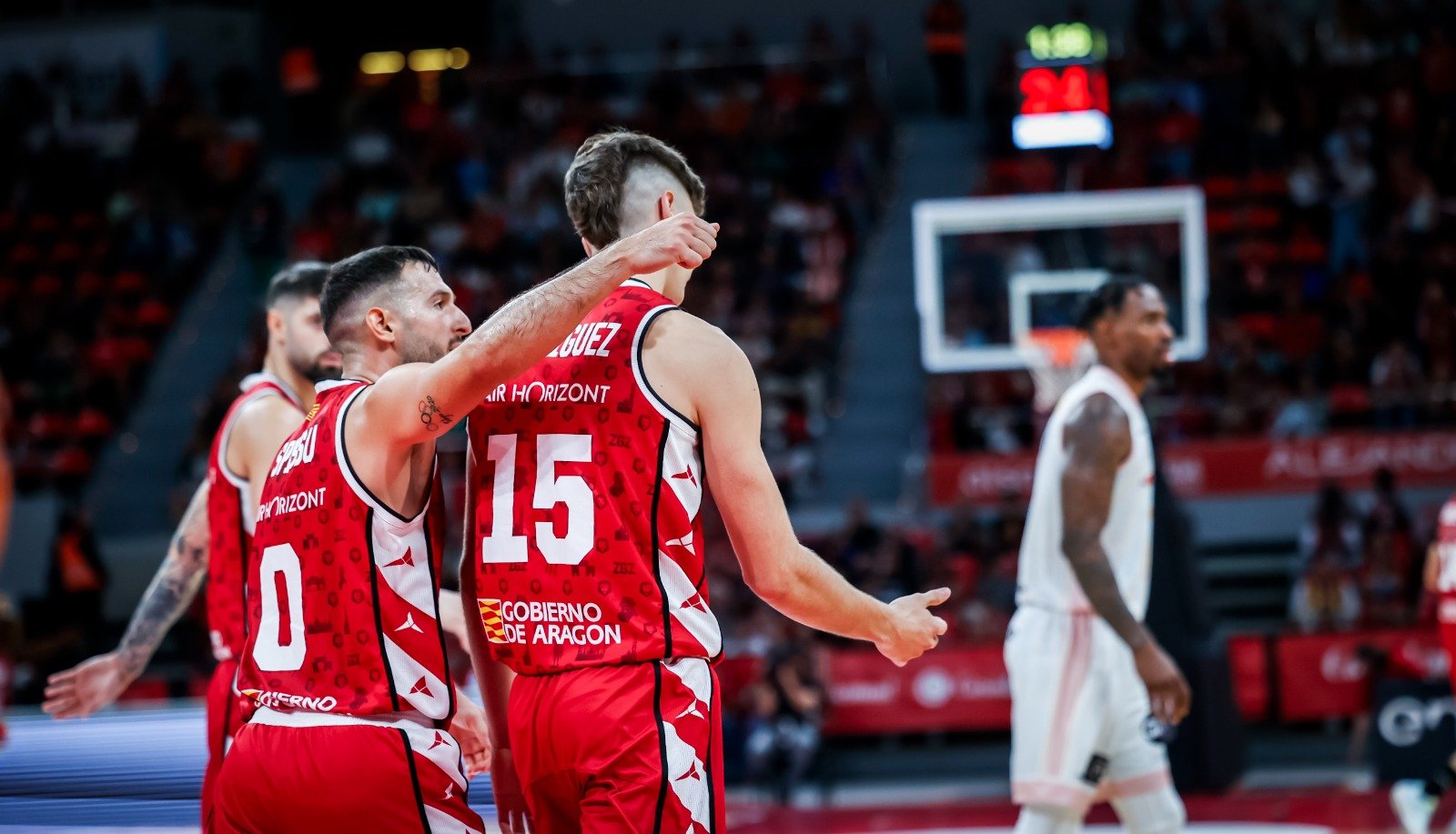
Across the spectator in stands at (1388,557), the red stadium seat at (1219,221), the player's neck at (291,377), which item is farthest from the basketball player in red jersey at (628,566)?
the red stadium seat at (1219,221)

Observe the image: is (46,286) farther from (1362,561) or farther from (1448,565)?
(1448,565)

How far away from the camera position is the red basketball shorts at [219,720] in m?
4.49

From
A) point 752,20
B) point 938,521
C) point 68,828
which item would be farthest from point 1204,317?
point 68,828

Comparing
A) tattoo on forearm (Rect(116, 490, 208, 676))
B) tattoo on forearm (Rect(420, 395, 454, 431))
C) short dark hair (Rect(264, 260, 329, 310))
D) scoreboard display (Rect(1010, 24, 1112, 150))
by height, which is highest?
scoreboard display (Rect(1010, 24, 1112, 150))

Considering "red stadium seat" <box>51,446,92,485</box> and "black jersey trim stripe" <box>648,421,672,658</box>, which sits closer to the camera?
"black jersey trim stripe" <box>648,421,672,658</box>

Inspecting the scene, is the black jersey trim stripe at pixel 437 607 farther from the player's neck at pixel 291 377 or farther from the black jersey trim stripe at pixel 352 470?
the player's neck at pixel 291 377

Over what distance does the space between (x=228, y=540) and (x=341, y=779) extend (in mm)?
1493

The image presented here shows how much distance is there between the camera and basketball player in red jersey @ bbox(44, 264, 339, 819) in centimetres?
454

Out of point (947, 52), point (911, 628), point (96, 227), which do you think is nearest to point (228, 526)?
point (911, 628)

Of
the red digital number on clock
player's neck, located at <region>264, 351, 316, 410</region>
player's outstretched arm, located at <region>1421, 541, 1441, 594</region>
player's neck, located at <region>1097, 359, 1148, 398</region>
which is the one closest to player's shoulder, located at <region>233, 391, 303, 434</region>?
player's neck, located at <region>264, 351, 316, 410</region>

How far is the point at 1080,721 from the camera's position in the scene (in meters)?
5.38

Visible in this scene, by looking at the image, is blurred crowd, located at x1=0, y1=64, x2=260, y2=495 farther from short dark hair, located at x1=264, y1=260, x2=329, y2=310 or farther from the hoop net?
short dark hair, located at x1=264, y1=260, x2=329, y2=310

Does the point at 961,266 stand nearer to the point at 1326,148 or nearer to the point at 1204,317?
the point at 1204,317

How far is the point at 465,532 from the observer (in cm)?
357
